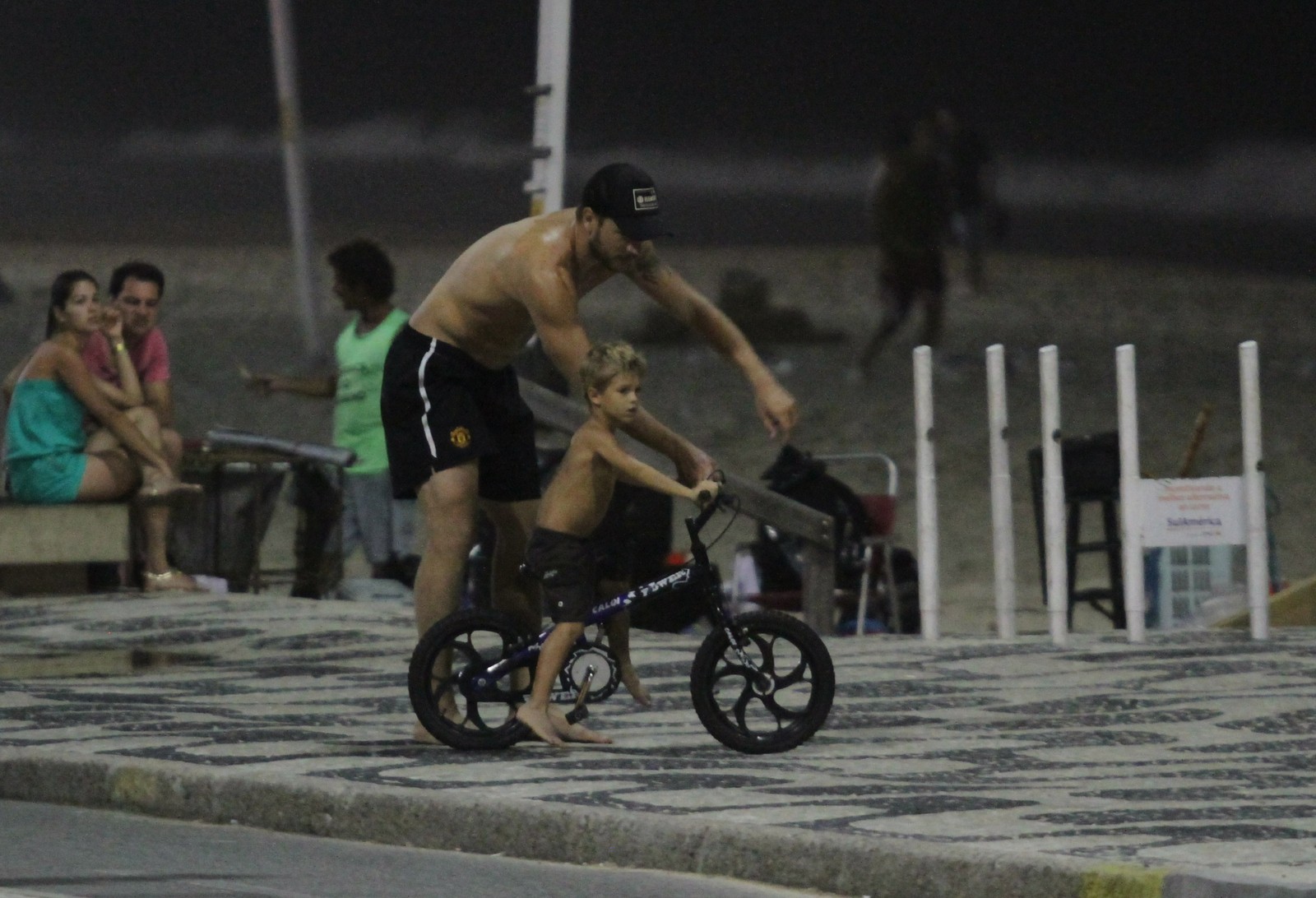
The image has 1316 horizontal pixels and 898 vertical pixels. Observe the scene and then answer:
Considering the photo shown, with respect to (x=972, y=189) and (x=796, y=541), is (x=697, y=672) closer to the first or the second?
(x=796, y=541)

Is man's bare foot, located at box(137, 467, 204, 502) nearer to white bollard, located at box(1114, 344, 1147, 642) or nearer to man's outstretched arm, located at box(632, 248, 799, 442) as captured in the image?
white bollard, located at box(1114, 344, 1147, 642)

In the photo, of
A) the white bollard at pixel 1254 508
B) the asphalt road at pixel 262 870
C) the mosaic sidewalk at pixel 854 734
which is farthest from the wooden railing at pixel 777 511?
the asphalt road at pixel 262 870

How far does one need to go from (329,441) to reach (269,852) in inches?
726

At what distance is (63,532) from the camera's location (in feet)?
40.7

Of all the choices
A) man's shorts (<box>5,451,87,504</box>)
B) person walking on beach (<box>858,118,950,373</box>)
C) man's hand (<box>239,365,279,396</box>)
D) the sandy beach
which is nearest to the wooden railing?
man's hand (<box>239,365,279,396</box>)

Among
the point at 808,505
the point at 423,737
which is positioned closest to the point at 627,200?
the point at 423,737

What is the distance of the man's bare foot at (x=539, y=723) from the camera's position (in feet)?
26.0

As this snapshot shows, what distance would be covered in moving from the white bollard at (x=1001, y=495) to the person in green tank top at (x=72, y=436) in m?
3.80

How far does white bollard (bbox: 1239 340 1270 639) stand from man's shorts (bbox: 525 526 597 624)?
358 cm

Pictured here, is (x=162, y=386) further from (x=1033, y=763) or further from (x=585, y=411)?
(x=1033, y=763)

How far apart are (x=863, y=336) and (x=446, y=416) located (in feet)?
69.4

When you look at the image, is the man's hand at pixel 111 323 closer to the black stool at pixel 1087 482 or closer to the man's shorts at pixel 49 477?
the man's shorts at pixel 49 477

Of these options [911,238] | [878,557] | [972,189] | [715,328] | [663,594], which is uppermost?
[972,189]

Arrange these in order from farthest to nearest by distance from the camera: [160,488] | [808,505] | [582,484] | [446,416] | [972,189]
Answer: [972,189]
[808,505]
[160,488]
[446,416]
[582,484]
